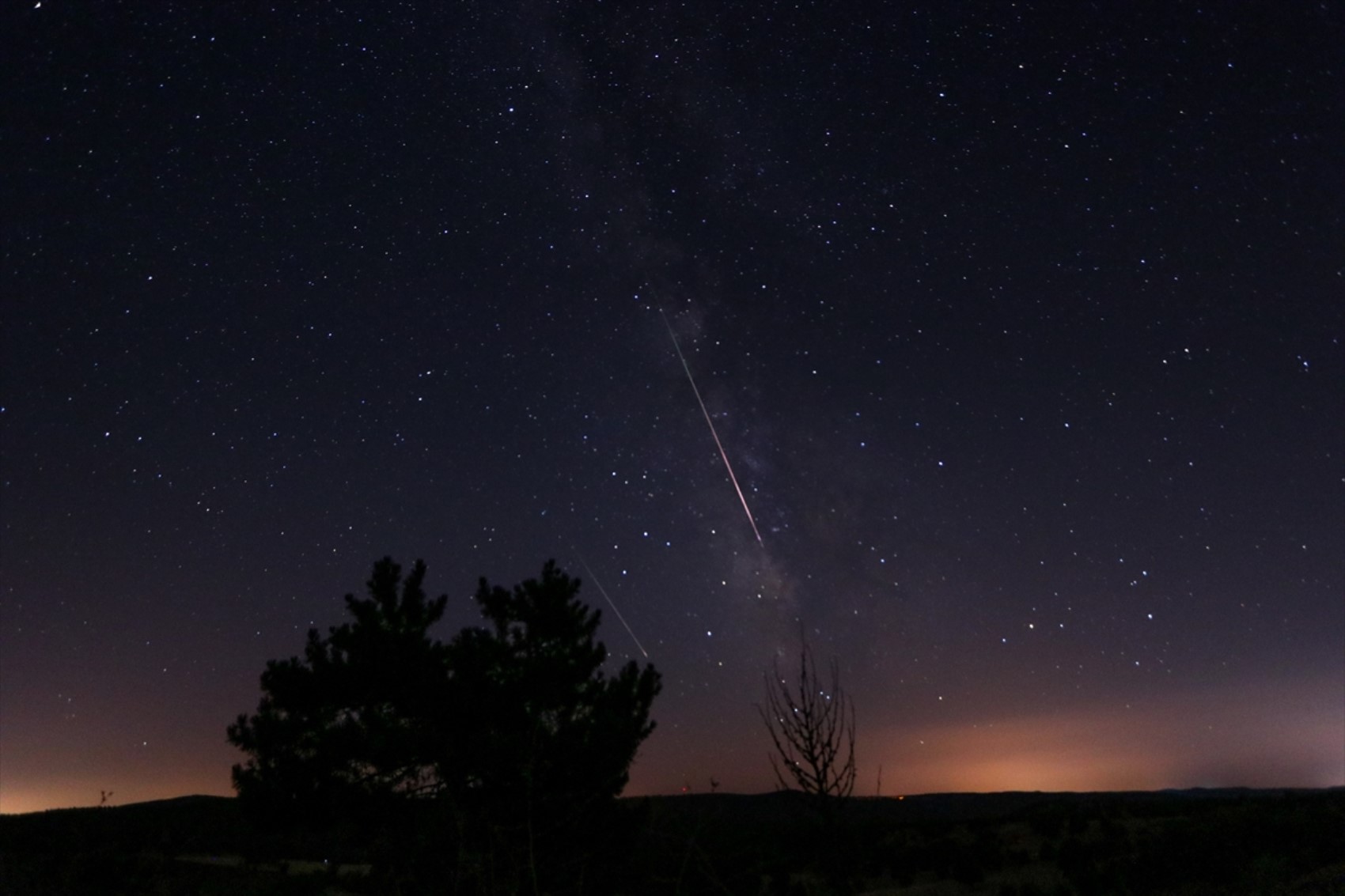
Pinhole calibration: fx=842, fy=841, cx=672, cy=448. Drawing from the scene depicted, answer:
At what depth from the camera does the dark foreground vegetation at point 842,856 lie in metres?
13.4

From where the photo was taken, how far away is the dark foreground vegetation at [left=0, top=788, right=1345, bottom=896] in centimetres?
1335

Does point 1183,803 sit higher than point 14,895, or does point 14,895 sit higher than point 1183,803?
point 14,895

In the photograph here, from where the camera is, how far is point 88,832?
1027 inches

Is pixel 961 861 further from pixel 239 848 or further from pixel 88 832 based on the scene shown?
pixel 88 832

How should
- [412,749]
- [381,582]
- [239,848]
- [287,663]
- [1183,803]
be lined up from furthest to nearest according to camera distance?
[1183,803], [239,848], [381,582], [287,663], [412,749]

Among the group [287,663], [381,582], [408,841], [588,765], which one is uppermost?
[381,582]

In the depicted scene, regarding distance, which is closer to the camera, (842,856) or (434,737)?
(842,856)

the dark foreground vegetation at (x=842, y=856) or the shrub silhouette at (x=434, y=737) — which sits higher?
the shrub silhouette at (x=434, y=737)

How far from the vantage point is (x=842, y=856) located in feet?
28.3

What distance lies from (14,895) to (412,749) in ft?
24.0

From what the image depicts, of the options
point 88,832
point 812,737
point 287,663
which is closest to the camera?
point 812,737

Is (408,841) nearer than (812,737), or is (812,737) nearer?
(812,737)

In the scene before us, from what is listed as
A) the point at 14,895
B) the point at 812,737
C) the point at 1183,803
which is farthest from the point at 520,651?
the point at 1183,803

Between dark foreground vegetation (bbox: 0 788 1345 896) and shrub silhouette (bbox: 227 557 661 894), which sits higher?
shrub silhouette (bbox: 227 557 661 894)
